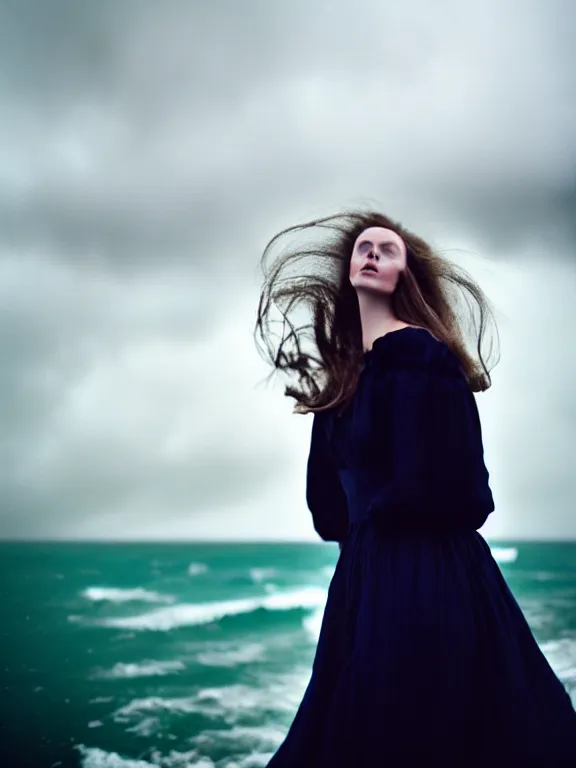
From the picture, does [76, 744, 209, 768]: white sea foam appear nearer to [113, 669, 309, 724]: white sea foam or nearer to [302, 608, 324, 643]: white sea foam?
[113, 669, 309, 724]: white sea foam

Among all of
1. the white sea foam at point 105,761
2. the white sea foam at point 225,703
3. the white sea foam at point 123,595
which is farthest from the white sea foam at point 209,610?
the white sea foam at point 105,761

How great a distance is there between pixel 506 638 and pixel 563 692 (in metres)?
0.19

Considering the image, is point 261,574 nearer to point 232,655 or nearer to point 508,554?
point 508,554

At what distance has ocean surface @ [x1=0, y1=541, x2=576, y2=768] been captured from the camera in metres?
4.87

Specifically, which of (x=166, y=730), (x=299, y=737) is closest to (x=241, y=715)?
(x=166, y=730)

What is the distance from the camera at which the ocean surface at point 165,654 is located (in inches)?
192

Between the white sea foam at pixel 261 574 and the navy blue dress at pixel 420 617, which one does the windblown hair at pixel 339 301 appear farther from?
the white sea foam at pixel 261 574

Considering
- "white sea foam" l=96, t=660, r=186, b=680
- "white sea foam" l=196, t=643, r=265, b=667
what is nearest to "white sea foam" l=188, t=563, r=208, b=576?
"white sea foam" l=196, t=643, r=265, b=667

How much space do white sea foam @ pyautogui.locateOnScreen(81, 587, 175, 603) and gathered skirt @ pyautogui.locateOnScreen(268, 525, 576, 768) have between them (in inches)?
632

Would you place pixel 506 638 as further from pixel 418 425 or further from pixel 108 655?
pixel 108 655

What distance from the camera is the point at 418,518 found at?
1.74 metres

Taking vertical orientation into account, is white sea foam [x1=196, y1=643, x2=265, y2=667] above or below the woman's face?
below

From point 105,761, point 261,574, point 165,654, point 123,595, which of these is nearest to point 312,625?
point 165,654

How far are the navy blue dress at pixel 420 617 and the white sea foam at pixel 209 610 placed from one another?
1112cm
